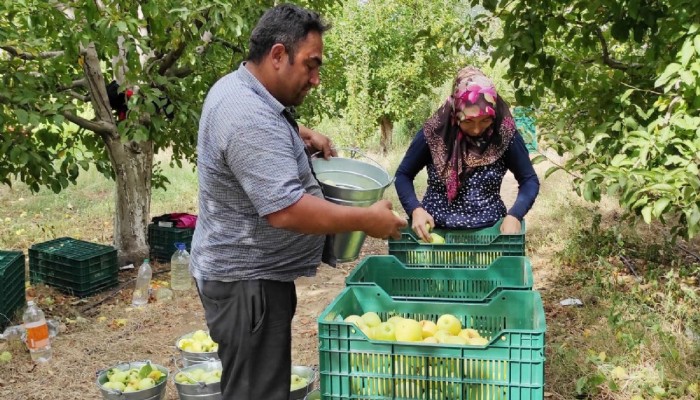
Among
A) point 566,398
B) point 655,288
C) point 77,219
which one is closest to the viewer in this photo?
point 566,398

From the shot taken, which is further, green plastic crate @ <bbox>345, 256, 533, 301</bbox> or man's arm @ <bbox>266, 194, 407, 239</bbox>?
green plastic crate @ <bbox>345, 256, 533, 301</bbox>

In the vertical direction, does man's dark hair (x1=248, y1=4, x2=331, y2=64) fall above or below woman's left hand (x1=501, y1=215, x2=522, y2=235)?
above

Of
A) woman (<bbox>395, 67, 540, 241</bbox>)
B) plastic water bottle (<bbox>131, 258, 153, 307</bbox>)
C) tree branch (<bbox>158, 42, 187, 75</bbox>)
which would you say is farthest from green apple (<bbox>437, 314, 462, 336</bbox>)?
tree branch (<bbox>158, 42, 187, 75</bbox>)

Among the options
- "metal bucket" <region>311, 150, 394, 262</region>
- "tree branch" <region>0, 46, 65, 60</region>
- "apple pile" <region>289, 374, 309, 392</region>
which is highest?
"tree branch" <region>0, 46, 65, 60</region>

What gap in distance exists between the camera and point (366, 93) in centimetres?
1304

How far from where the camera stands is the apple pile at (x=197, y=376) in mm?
3293

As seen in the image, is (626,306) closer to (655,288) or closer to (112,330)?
(655,288)

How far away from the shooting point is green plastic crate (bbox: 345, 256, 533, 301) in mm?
2633

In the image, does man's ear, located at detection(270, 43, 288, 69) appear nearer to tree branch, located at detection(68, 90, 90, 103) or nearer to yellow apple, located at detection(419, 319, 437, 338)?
yellow apple, located at detection(419, 319, 437, 338)

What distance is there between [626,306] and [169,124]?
4046 millimetres

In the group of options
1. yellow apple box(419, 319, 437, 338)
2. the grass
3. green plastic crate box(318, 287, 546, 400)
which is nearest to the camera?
green plastic crate box(318, 287, 546, 400)

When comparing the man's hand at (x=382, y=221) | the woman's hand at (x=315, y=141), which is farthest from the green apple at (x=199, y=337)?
the man's hand at (x=382, y=221)

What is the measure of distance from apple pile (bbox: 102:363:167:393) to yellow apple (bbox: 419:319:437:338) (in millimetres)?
1776

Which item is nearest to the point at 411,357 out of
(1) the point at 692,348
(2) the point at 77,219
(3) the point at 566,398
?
(3) the point at 566,398
